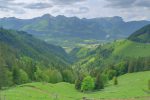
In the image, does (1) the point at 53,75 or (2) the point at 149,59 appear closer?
(1) the point at 53,75

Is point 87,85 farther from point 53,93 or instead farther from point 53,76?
point 53,76

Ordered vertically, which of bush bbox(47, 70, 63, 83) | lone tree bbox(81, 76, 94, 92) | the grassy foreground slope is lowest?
bush bbox(47, 70, 63, 83)

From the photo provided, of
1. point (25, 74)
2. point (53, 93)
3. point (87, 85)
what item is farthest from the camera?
point (25, 74)

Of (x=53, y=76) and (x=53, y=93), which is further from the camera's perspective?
(x=53, y=76)

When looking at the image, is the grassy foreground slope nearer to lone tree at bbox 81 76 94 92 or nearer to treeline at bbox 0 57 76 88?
lone tree at bbox 81 76 94 92

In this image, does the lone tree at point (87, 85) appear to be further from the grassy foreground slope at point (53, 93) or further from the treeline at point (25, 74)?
the treeline at point (25, 74)

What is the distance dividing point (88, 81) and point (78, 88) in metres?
8.12

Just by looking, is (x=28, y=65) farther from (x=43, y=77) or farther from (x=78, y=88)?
(x=78, y=88)

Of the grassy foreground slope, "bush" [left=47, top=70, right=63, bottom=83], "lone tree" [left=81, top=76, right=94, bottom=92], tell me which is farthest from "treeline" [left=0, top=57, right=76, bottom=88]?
"lone tree" [left=81, top=76, right=94, bottom=92]

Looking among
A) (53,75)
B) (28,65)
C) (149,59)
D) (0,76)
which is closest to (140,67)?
(149,59)

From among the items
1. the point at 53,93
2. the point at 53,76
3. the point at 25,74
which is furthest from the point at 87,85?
the point at 53,76

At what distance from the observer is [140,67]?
578ft

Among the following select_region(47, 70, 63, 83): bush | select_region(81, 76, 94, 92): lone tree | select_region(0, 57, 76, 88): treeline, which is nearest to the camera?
select_region(0, 57, 76, 88): treeline

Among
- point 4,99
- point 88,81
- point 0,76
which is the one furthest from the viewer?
point 88,81
